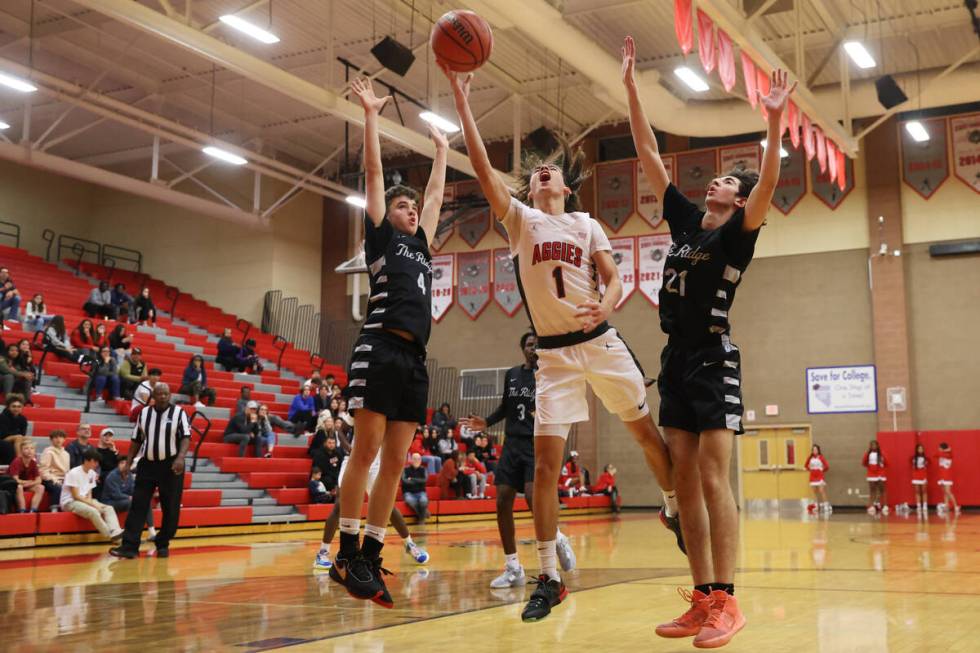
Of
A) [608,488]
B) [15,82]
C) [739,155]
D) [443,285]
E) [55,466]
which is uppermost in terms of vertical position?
[739,155]

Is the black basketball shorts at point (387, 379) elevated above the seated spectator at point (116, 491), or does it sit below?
above

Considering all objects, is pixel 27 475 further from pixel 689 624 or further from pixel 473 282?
pixel 473 282

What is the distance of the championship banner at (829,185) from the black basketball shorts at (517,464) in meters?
17.8

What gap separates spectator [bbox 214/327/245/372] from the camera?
845 inches

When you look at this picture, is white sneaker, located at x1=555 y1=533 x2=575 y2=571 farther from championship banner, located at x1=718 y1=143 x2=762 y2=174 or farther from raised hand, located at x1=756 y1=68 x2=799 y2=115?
championship banner, located at x1=718 y1=143 x2=762 y2=174

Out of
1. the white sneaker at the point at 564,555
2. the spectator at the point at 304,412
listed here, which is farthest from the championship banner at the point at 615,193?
the white sneaker at the point at 564,555

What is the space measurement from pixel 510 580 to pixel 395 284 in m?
2.69

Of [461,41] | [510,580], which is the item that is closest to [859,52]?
[461,41]

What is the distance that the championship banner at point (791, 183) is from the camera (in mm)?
23250

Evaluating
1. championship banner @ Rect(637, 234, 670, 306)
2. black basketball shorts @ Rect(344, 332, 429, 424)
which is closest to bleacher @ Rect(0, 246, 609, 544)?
championship banner @ Rect(637, 234, 670, 306)

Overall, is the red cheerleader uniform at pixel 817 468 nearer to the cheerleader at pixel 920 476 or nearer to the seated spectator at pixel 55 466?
the cheerleader at pixel 920 476

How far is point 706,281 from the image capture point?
447cm

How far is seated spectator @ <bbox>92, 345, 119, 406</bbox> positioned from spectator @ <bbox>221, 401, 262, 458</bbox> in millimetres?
1959

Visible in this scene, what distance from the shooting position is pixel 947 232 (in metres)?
22.0
